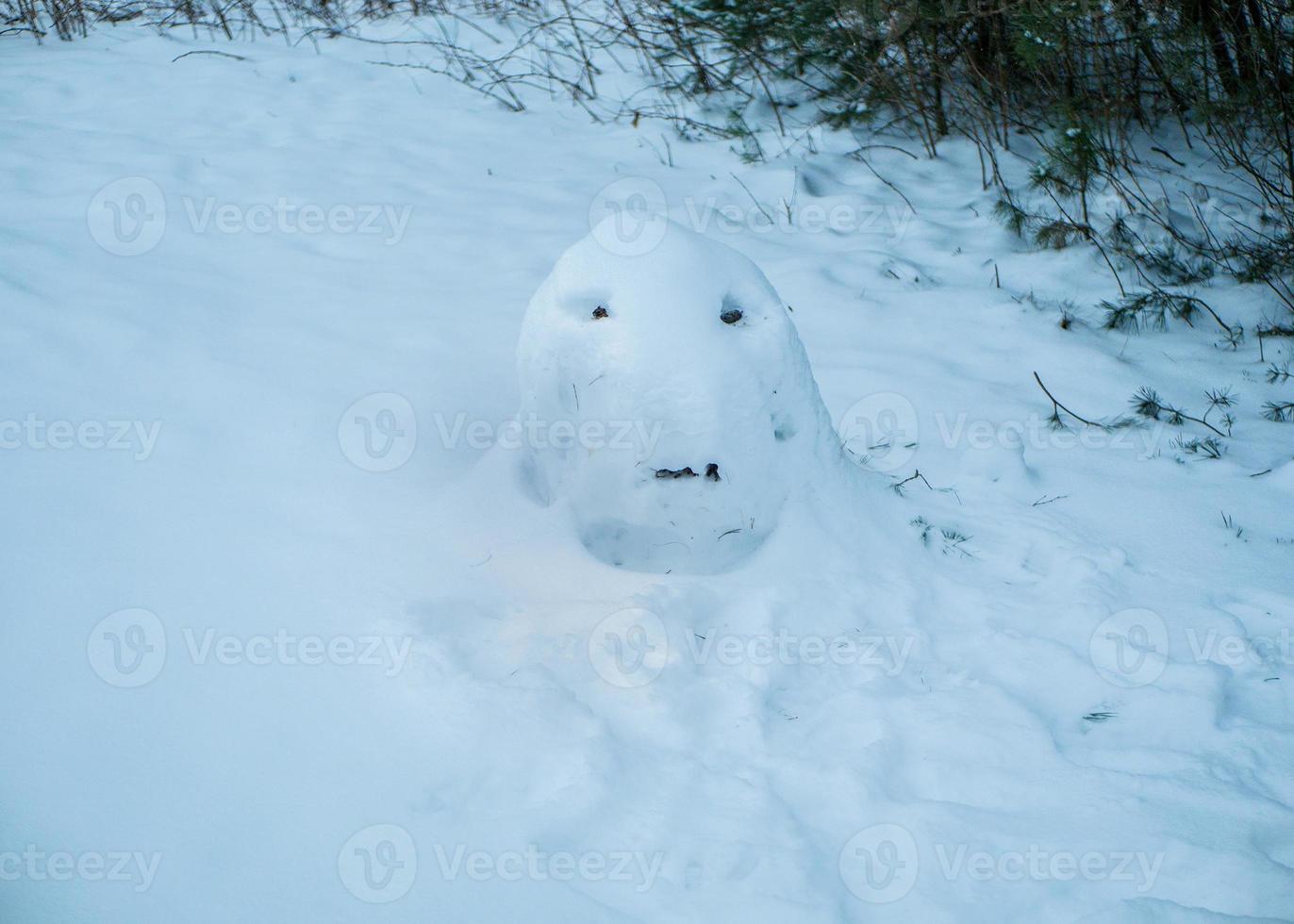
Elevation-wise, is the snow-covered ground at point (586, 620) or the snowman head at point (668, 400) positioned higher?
the snowman head at point (668, 400)

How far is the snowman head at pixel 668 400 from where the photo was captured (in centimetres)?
247

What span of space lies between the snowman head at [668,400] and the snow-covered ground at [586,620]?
0.02 metres

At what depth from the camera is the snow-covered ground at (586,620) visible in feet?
6.26

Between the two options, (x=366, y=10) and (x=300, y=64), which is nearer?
(x=300, y=64)

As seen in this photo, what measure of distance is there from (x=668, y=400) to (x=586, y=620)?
0.62 metres

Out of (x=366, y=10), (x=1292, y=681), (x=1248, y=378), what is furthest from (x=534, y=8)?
(x=1292, y=681)

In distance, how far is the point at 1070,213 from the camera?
4949mm

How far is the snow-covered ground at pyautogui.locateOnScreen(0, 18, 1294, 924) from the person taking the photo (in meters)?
1.91

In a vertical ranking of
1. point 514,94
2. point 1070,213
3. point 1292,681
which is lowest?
point 1292,681

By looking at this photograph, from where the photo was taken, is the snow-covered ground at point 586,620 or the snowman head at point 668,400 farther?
the snowman head at point 668,400

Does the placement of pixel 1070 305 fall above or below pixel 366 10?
below

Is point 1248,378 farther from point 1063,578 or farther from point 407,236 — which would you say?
point 407,236

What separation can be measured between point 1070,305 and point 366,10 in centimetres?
576

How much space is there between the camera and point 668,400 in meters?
2.46
